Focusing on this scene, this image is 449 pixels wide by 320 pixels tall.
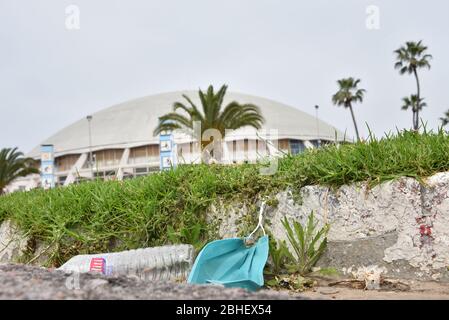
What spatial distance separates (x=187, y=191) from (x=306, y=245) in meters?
1.54

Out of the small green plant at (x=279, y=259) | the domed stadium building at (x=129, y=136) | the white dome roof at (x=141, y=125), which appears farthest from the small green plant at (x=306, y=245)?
the white dome roof at (x=141, y=125)

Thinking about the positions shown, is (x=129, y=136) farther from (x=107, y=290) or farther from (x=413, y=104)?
(x=107, y=290)

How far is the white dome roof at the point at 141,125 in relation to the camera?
2399 inches

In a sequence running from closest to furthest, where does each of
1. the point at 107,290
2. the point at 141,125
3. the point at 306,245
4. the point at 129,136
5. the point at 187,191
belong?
the point at 107,290
the point at 306,245
the point at 187,191
the point at 129,136
the point at 141,125

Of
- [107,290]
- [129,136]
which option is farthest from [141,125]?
[107,290]

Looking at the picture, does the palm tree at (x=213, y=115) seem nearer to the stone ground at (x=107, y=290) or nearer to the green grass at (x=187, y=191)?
the green grass at (x=187, y=191)

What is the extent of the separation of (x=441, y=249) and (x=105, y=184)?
4.26 meters

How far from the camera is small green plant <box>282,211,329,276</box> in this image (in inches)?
175

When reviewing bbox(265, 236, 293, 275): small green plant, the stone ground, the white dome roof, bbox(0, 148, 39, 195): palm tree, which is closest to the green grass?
bbox(265, 236, 293, 275): small green plant

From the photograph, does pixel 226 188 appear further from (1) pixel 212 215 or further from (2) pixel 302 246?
(2) pixel 302 246

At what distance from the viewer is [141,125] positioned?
62.5 m
